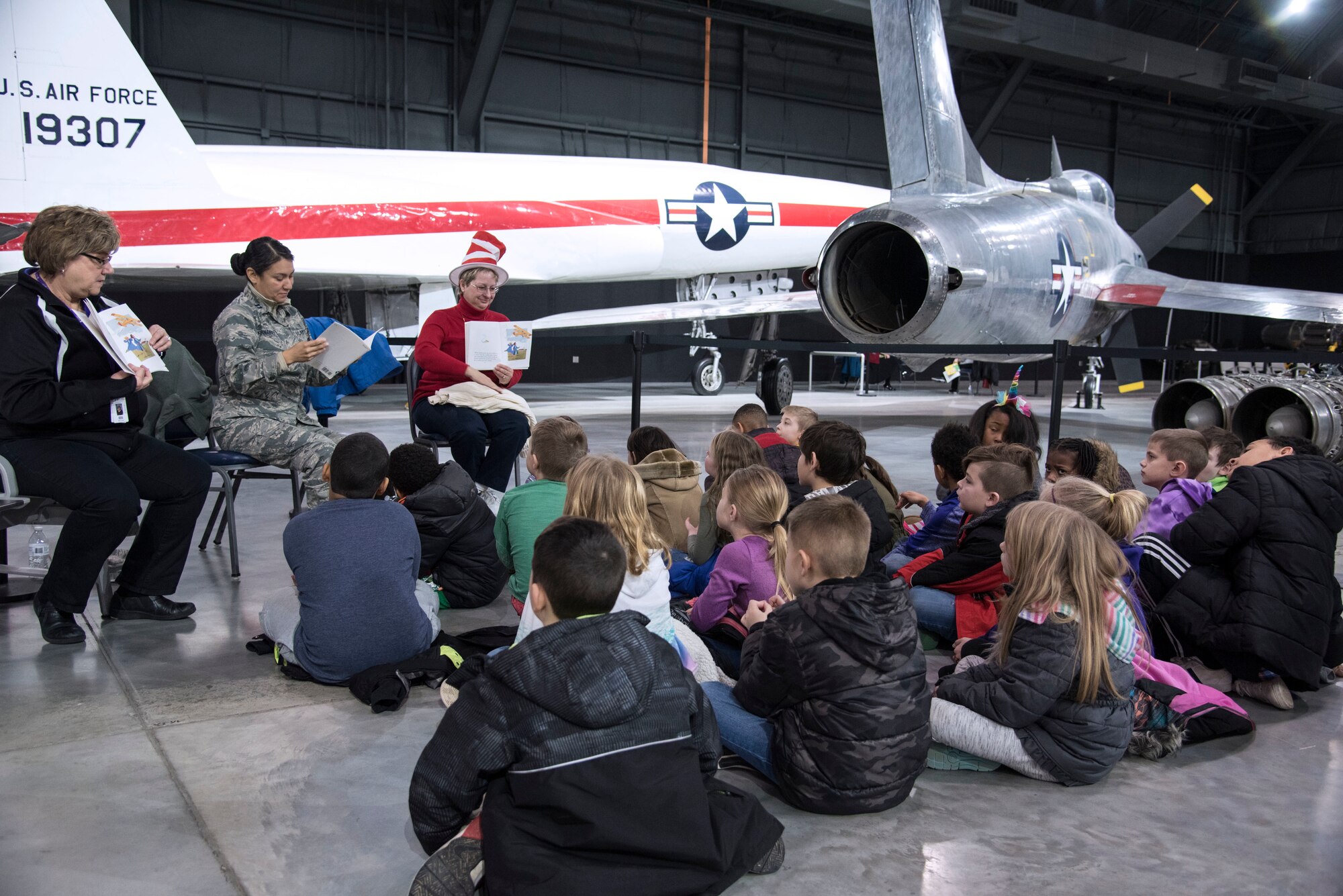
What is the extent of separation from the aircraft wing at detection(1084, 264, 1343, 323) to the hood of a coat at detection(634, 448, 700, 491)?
6079 millimetres

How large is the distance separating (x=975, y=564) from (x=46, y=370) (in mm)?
3301

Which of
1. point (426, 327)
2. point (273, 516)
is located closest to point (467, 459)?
point (426, 327)

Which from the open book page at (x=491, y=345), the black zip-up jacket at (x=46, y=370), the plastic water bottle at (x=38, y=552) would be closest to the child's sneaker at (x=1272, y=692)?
the open book page at (x=491, y=345)

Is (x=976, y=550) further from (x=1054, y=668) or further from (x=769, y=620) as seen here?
(x=769, y=620)

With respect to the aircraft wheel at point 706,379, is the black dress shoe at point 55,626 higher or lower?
lower

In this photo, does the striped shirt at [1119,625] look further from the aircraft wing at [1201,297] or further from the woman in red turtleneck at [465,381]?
the aircraft wing at [1201,297]

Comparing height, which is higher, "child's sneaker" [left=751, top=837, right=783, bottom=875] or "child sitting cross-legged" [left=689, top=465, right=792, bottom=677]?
"child sitting cross-legged" [left=689, top=465, right=792, bottom=677]

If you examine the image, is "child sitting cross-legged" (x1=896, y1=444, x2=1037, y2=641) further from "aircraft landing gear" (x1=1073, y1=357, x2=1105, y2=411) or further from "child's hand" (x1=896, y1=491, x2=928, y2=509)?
"aircraft landing gear" (x1=1073, y1=357, x2=1105, y2=411)

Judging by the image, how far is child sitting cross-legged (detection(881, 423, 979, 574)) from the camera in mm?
3980

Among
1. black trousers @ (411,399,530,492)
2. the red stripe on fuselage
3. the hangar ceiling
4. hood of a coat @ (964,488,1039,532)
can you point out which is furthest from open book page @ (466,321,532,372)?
the hangar ceiling

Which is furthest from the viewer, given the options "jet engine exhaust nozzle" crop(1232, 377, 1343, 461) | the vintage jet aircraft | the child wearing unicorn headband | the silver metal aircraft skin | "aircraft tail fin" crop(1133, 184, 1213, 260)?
"aircraft tail fin" crop(1133, 184, 1213, 260)

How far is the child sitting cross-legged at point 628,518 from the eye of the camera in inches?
109

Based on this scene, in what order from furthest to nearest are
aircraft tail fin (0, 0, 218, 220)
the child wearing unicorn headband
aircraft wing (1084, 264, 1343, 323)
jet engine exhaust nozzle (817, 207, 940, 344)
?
aircraft tail fin (0, 0, 218, 220) < aircraft wing (1084, 264, 1343, 323) < jet engine exhaust nozzle (817, 207, 940, 344) < the child wearing unicorn headband

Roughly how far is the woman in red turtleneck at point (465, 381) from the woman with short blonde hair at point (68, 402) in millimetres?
1980
